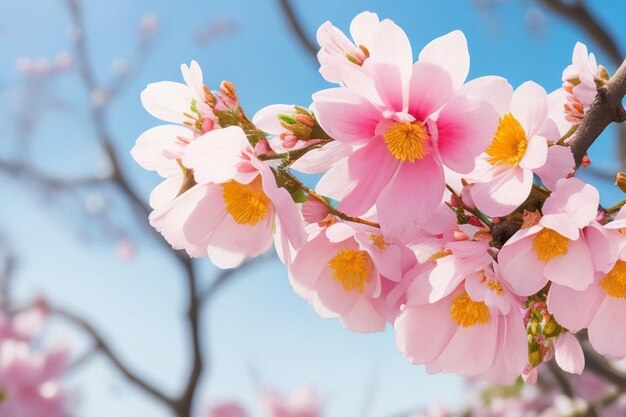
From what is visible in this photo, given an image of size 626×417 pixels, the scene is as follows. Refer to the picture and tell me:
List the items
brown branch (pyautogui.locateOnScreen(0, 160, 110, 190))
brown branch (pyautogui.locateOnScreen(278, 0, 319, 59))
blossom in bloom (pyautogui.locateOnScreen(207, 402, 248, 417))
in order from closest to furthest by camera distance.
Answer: blossom in bloom (pyautogui.locateOnScreen(207, 402, 248, 417)), brown branch (pyautogui.locateOnScreen(278, 0, 319, 59)), brown branch (pyautogui.locateOnScreen(0, 160, 110, 190))

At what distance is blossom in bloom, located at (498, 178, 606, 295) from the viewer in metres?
0.57

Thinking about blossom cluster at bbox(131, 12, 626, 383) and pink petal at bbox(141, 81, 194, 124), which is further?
pink petal at bbox(141, 81, 194, 124)

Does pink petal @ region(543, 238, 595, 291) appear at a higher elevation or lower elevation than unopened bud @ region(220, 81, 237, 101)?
lower

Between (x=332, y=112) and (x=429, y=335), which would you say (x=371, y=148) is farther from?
(x=429, y=335)

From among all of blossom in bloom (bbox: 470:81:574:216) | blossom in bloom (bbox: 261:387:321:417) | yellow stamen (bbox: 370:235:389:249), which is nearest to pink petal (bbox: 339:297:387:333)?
yellow stamen (bbox: 370:235:389:249)

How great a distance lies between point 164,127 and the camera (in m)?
0.74

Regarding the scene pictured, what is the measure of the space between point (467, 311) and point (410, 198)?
0.60 feet

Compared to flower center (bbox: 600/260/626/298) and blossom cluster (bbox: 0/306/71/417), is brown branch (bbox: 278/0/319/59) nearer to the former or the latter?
blossom cluster (bbox: 0/306/71/417)

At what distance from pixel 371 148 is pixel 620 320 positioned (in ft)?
1.04

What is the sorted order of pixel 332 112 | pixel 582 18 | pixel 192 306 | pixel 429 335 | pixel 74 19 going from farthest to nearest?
pixel 74 19 → pixel 192 306 → pixel 582 18 → pixel 429 335 → pixel 332 112

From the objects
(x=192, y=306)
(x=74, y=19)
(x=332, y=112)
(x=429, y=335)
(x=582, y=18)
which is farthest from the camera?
(x=74, y=19)

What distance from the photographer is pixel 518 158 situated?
61 centimetres

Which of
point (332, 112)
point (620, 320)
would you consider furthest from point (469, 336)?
point (332, 112)

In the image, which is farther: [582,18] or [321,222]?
[582,18]
